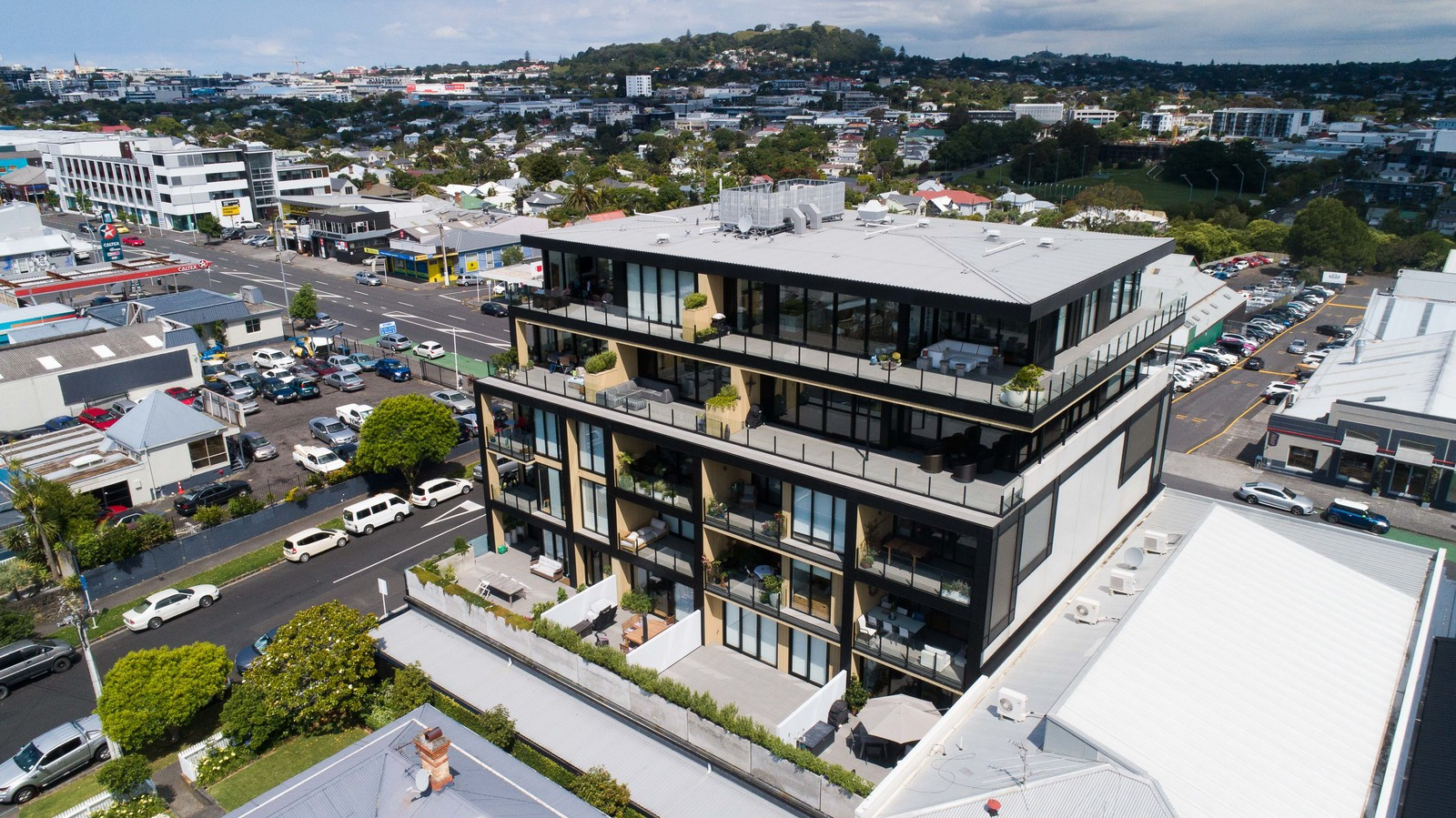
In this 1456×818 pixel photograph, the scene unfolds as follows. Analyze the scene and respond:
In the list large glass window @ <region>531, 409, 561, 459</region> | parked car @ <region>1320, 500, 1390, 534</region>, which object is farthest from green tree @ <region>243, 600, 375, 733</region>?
parked car @ <region>1320, 500, 1390, 534</region>

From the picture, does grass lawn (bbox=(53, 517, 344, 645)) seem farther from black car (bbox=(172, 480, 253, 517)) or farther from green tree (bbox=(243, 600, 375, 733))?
green tree (bbox=(243, 600, 375, 733))

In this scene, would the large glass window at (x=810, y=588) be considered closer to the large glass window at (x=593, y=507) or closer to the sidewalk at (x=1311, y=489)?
the large glass window at (x=593, y=507)

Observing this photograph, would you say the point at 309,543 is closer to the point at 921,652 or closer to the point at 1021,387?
the point at 921,652

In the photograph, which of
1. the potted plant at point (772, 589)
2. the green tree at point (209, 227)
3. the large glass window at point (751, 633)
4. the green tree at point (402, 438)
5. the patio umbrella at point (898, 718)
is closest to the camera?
the patio umbrella at point (898, 718)

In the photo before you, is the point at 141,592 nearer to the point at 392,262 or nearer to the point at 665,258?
the point at 665,258

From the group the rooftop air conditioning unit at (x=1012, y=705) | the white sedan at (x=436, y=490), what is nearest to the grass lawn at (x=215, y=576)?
the white sedan at (x=436, y=490)

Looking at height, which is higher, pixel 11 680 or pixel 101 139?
pixel 101 139

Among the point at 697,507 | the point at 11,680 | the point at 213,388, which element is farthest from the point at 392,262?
the point at 697,507
